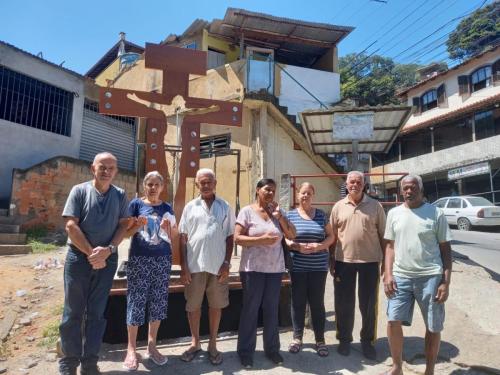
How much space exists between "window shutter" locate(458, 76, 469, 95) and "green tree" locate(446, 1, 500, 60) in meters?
8.10

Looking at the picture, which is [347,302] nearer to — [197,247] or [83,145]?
[197,247]

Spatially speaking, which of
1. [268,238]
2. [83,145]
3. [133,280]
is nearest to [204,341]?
[133,280]

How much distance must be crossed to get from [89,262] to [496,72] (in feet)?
70.4

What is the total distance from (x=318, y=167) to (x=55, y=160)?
7494mm

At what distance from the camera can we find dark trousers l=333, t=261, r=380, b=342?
3.41 metres

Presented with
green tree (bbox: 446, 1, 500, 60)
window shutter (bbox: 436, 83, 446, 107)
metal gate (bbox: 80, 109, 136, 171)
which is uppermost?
green tree (bbox: 446, 1, 500, 60)

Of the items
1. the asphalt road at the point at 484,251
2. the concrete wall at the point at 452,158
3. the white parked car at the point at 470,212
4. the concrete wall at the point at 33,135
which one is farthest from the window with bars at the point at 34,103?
the concrete wall at the point at 452,158

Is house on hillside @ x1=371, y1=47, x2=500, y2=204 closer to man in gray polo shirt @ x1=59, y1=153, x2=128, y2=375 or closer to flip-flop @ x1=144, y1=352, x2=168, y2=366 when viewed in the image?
flip-flop @ x1=144, y1=352, x2=168, y2=366

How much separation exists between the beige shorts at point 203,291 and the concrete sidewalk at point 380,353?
1.66 feet

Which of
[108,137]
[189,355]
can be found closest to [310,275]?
[189,355]

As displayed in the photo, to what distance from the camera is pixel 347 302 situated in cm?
350

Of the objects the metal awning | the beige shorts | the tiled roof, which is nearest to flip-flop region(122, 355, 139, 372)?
the beige shorts

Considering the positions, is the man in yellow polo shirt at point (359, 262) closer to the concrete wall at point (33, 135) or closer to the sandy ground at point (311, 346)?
the sandy ground at point (311, 346)

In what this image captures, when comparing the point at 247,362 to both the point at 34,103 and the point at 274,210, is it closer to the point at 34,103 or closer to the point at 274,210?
the point at 274,210
